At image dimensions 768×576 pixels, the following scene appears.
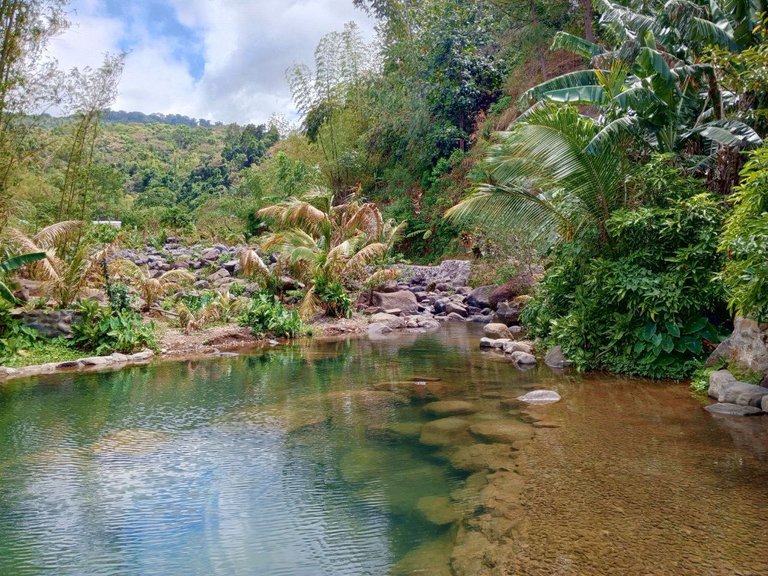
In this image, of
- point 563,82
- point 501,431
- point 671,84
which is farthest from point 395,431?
point 563,82

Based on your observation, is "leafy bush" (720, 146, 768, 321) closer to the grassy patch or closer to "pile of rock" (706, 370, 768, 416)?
"pile of rock" (706, 370, 768, 416)

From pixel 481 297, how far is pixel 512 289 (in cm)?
166

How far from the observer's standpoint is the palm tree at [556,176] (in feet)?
27.3

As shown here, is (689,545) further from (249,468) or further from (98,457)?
(98,457)

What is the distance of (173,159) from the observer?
179 feet

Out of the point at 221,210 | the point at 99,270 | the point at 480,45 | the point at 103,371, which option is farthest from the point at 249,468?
the point at 221,210

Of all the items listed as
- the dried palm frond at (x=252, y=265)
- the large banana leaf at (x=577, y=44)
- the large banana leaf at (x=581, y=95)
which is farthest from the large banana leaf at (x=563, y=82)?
the dried palm frond at (x=252, y=265)

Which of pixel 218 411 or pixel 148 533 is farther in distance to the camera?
pixel 218 411

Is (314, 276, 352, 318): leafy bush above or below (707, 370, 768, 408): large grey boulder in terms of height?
above

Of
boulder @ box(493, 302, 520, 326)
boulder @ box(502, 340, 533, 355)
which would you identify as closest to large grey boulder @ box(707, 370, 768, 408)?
boulder @ box(502, 340, 533, 355)

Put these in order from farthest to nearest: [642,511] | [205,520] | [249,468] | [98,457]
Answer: [98,457]
[249,468]
[205,520]
[642,511]

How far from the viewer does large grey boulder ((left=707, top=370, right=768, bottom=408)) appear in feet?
20.6

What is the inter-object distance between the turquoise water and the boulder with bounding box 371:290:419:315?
751 cm

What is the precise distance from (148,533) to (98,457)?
1.96 meters
